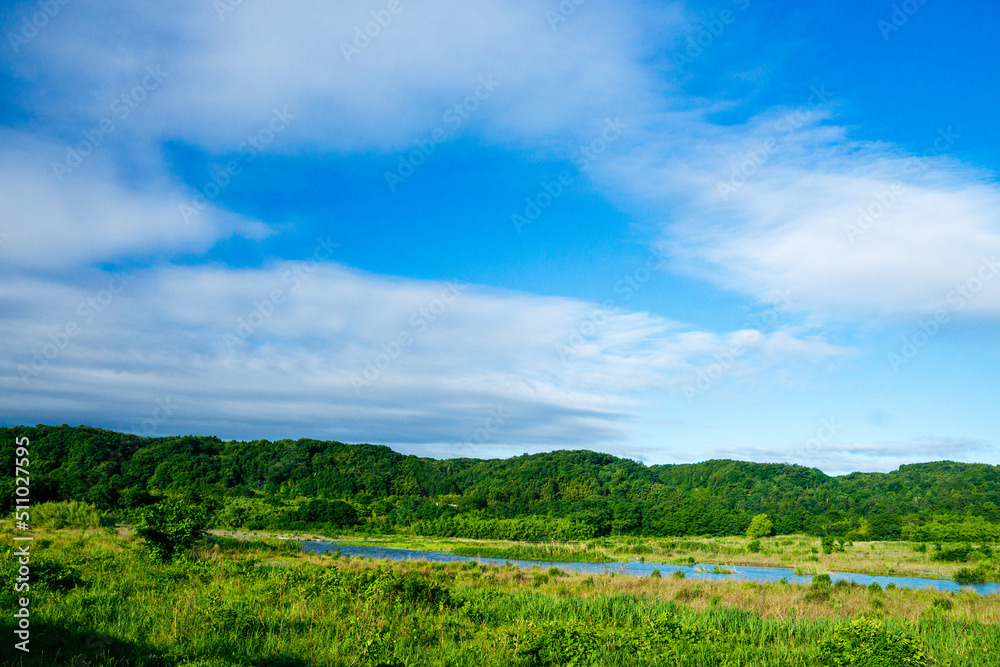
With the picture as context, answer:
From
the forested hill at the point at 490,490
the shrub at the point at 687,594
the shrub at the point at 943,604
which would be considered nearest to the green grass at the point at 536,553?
the forested hill at the point at 490,490

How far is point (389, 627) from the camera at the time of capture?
13445 mm

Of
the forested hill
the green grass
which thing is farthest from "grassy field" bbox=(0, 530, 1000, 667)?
the forested hill

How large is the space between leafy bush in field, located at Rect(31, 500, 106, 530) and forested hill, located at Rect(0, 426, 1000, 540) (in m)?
3.84

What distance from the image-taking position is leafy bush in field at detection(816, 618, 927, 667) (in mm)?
10484

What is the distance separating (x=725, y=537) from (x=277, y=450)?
97.4m

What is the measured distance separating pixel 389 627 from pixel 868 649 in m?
9.50

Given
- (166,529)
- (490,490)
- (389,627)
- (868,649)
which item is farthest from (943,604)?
(490,490)

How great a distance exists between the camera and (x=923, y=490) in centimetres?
10706

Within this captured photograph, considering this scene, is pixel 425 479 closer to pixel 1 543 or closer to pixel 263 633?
pixel 1 543

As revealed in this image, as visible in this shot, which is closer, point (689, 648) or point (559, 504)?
point (689, 648)

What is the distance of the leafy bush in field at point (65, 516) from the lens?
45219mm

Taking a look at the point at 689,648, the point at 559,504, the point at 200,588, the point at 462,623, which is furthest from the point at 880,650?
the point at 559,504

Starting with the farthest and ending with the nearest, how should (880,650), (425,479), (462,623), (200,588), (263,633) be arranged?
(425,479) < (200,588) < (462,623) < (263,633) < (880,650)

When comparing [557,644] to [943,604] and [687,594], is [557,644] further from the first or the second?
[943,604]
